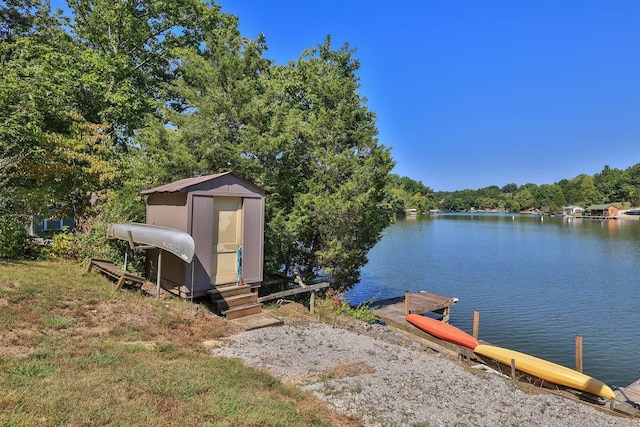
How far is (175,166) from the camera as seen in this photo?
Result: 40.9 ft

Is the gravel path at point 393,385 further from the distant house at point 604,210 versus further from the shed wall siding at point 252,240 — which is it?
the distant house at point 604,210

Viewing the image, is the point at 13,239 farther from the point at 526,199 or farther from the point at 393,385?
the point at 526,199

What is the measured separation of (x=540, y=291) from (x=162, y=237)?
21932 mm

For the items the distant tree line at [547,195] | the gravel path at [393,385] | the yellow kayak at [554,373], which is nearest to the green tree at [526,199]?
the distant tree line at [547,195]

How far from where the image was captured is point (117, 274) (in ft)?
31.6

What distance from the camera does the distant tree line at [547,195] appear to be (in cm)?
11075

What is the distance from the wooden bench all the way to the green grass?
2.35ft

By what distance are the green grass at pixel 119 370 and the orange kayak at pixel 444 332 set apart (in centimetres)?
798

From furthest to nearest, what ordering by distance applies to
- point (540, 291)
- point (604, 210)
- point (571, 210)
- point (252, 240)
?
point (571, 210)
point (604, 210)
point (540, 291)
point (252, 240)

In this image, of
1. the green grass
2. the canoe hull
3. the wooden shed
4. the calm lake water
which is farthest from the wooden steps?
the calm lake water

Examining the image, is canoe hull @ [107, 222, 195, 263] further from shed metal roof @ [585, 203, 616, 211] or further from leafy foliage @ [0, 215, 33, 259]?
shed metal roof @ [585, 203, 616, 211]

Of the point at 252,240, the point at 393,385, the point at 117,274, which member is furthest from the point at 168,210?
the point at 393,385

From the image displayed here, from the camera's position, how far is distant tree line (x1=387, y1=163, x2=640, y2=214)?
111 meters

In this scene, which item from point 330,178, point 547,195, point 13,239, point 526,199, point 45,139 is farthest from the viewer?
point 526,199
